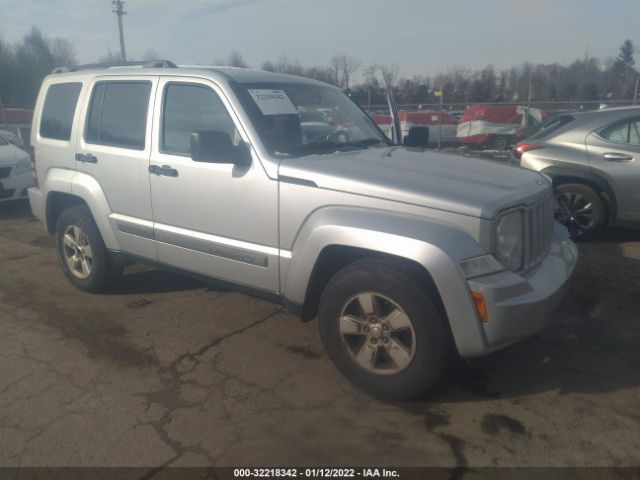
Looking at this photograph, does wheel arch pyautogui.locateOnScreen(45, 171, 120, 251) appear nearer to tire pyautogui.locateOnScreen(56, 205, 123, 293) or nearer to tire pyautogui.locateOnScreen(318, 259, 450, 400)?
Answer: tire pyautogui.locateOnScreen(56, 205, 123, 293)

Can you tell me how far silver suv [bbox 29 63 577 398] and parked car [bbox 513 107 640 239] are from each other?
2.78 metres

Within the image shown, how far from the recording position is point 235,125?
3650 millimetres

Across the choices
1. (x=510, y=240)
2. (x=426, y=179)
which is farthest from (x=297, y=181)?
(x=510, y=240)

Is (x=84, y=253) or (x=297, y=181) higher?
(x=297, y=181)

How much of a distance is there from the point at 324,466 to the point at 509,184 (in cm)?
197

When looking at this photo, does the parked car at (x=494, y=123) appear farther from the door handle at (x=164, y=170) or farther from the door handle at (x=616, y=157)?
the door handle at (x=164, y=170)

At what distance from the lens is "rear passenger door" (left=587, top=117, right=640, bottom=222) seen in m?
5.94

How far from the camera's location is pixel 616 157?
6031 millimetres

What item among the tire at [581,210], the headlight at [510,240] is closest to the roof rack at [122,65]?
the headlight at [510,240]

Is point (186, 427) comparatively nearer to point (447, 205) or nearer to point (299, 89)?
point (447, 205)

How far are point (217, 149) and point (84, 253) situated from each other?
2218 millimetres

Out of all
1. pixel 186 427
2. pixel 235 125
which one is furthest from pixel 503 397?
pixel 235 125

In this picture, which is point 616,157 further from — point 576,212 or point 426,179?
point 426,179

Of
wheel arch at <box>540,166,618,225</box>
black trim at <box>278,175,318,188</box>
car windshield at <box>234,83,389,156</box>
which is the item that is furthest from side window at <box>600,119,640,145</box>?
black trim at <box>278,175,318,188</box>
